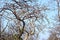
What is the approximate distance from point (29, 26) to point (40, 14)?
1257 mm

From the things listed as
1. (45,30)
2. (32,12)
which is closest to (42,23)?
(45,30)

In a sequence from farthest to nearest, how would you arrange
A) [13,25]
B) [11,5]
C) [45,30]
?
[45,30] < [13,25] < [11,5]

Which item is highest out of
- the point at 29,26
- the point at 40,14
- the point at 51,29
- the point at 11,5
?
the point at 11,5

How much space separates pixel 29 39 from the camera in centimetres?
1359

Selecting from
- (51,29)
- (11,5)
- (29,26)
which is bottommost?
(51,29)

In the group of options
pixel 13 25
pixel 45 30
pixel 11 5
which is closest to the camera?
pixel 11 5

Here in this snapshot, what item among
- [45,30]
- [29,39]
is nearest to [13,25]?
[29,39]

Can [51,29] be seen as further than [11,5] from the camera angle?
Yes

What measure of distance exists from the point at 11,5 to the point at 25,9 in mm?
966

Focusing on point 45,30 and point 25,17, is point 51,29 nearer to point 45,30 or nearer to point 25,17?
point 45,30

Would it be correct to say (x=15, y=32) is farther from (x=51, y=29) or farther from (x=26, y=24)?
(x=51, y=29)

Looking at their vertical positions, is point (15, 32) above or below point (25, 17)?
below

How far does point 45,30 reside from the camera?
47.9ft

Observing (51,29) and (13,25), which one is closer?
(13,25)
